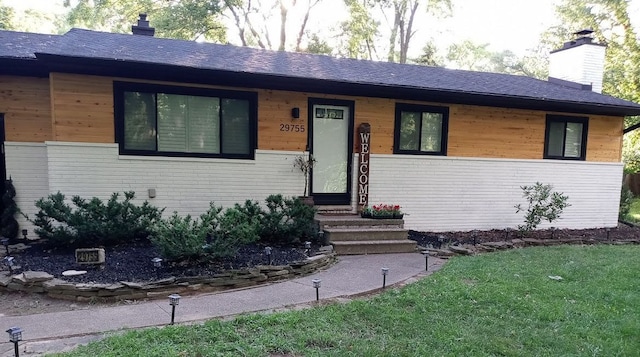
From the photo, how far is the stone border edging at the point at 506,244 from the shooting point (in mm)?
6781

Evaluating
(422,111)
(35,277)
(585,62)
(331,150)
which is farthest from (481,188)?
Answer: (35,277)

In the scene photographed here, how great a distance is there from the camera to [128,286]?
4.24 metres

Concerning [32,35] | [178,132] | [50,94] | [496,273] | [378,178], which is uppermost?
[32,35]

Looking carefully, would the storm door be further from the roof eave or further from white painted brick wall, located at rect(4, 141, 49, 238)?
white painted brick wall, located at rect(4, 141, 49, 238)

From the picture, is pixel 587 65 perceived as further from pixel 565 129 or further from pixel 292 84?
→ pixel 292 84

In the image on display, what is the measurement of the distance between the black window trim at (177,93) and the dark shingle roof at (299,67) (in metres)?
0.46

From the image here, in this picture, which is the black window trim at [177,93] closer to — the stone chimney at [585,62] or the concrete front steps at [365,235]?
the concrete front steps at [365,235]

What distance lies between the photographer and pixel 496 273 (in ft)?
17.5

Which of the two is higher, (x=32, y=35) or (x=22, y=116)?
(x=32, y=35)

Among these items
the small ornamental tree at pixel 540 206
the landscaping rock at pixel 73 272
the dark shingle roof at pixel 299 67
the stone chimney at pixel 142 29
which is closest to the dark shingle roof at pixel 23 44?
the dark shingle roof at pixel 299 67

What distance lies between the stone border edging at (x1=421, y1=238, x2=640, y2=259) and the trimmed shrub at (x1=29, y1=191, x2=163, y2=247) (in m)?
4.59

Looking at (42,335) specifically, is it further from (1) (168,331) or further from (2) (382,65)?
(2) (382,65)

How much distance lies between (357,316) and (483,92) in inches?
247

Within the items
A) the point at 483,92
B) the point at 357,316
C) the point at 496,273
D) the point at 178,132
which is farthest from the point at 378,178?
the point at 357,316
